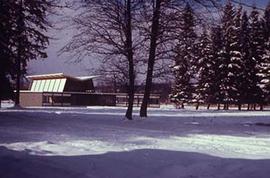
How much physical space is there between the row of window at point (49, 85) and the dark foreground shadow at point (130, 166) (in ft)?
210

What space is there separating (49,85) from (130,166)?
69.7 m

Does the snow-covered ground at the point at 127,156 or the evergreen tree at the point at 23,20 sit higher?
the evergreen tree at the point at 23,20

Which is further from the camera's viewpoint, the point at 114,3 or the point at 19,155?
the point at 114,3

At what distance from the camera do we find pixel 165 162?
10.7m

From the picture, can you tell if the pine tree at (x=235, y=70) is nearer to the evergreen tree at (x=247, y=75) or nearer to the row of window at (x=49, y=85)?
the evergreen tree at (x=247, y=75)

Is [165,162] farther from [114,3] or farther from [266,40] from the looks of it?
[266,40]

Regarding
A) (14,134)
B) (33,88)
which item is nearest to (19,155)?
(14,134)

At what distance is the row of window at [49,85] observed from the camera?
2959 inches

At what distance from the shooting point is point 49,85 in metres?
78.7

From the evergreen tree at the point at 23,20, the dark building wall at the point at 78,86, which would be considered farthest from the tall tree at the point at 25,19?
the dark building wall at the point at 78,86

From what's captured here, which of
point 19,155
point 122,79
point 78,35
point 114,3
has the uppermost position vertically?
point 114,3

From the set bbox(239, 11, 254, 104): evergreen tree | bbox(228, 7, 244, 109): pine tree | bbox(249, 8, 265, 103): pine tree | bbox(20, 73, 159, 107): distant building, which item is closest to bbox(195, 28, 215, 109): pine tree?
bbox(228, 7, 244, 109): pine tree

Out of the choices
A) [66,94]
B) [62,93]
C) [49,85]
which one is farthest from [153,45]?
[49,85]

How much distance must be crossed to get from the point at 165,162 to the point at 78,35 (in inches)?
587
